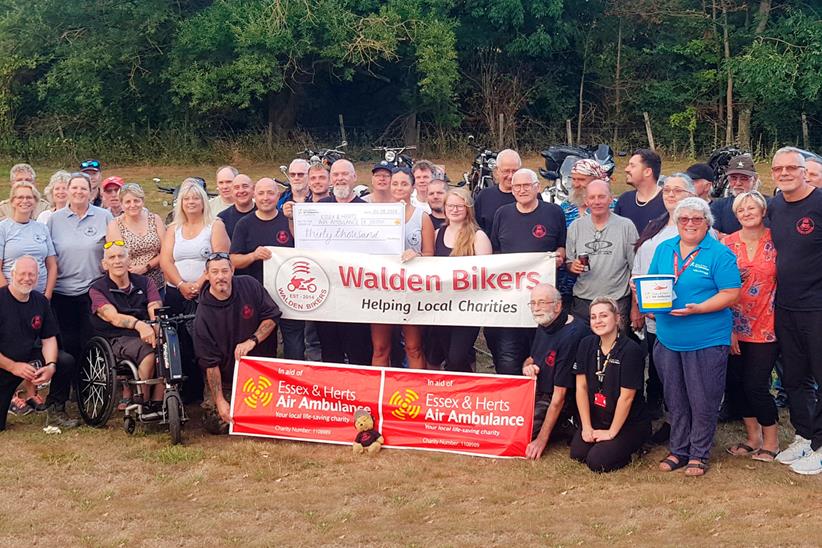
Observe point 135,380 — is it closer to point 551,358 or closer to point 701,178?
point 551,358

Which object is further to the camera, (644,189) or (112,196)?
(112,196)

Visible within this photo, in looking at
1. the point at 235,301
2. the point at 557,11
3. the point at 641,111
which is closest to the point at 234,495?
the point at 235,301

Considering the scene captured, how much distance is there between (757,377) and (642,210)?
1634 mm

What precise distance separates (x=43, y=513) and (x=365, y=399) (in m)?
2.36

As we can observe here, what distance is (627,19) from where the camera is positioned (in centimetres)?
2923

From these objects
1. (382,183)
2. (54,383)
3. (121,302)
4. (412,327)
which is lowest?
(54,383)

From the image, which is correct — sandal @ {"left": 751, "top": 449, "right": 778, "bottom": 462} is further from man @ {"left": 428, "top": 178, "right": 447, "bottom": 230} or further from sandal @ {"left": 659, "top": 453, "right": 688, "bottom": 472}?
man @ {"left": 428, "top": 178, "right": 447, "bottom": 230}

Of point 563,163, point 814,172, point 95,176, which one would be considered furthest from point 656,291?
point 563,163

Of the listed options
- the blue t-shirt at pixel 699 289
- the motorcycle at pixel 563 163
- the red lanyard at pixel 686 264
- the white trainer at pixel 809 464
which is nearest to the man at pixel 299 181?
the blue t-shirt at pixel 699 289

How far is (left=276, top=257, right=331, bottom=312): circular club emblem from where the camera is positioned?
25.1ft

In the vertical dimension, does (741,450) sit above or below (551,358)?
below

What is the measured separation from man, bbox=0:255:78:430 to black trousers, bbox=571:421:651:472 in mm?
4060

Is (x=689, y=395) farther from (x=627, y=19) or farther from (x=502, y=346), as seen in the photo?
(x=627, y=19)

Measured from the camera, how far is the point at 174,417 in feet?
23.1
